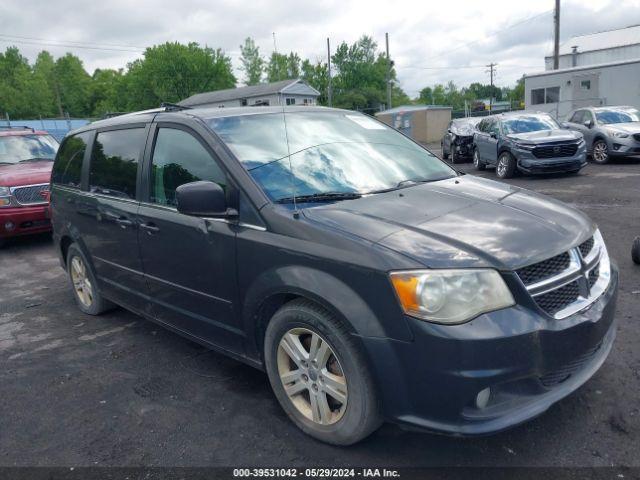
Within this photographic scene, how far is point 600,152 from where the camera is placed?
14750 millimetres

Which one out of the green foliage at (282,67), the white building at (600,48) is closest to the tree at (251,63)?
the green foliage at (282,67)

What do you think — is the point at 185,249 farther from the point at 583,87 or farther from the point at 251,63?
the point at 251,63

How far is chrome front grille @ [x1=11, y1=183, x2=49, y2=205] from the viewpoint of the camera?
8.23 metres

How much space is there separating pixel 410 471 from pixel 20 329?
4.05 m

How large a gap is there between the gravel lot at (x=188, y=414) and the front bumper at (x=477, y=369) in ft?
1.24

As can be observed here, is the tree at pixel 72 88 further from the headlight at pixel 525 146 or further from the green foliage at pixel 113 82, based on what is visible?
the headlight at pixel 525 146

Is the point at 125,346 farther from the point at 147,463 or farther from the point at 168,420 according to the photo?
the point at 147,463

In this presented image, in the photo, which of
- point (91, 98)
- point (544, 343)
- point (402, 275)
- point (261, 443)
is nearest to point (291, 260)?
point (402, 275)

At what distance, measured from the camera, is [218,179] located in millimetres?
3227

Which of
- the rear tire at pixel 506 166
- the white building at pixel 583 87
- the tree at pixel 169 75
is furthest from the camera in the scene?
the tree at pixel 169 75

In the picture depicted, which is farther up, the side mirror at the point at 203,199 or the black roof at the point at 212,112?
the black roof at the point at 212,112

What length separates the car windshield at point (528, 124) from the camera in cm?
1348

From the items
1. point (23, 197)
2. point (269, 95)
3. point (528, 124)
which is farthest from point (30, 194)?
point (269, 95)

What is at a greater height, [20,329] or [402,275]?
[402,275]
